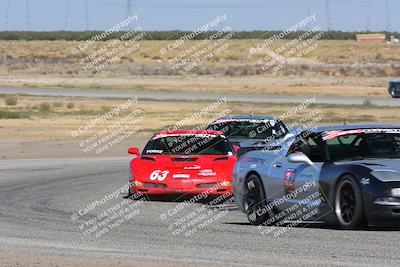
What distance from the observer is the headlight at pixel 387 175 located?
507 inches

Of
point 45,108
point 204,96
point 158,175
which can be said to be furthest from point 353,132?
point 204,96

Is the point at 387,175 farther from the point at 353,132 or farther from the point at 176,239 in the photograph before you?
the point at 176,239

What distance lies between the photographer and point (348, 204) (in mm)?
13211

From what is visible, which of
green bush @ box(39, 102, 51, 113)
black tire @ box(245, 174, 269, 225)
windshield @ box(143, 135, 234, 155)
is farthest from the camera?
green bush @ box(39, 102, 51, 113)

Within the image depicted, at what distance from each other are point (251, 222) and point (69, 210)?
3.50 meters

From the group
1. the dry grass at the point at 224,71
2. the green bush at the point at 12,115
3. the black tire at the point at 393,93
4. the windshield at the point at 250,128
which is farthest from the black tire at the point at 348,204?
the dry grass at the point at 224,71

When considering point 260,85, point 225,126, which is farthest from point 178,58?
point 225,126

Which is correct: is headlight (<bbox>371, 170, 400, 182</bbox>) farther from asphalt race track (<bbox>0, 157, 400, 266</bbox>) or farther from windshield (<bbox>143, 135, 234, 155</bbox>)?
windshield (<bbox>143, 135, 234, 155</bbox>)

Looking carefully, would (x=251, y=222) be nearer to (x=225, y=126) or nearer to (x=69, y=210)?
(x=69, y=210)

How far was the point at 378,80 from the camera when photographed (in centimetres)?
8350

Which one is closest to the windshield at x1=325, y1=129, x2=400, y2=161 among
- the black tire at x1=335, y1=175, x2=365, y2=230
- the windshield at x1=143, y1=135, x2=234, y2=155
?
the black tire at x1=335, y1=175, x2=365, y2=230

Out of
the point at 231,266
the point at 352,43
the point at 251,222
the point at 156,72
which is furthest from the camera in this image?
the point at 352,43

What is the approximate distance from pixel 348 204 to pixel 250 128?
10910 millimetres

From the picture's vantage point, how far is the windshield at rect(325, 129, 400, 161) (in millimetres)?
13953
